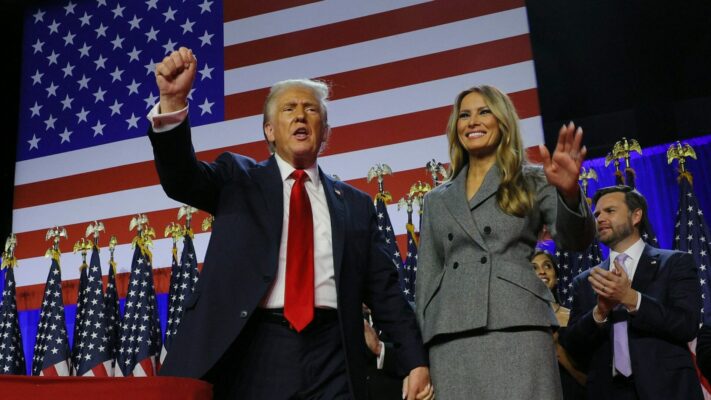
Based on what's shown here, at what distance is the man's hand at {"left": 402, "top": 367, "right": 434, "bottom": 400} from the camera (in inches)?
88.2

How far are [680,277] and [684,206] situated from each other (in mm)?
1783

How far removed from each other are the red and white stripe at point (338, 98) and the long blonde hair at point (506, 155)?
3.36 m

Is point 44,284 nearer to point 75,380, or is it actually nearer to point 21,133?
point 21,133

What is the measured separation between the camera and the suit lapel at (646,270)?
3.30 meters

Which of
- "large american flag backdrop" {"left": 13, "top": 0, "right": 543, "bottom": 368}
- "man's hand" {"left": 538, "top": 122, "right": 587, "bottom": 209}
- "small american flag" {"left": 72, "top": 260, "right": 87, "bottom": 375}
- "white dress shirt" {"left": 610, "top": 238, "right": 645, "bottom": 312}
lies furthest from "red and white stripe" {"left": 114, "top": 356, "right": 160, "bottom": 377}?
"man's hand" {"left": 538, "top": 122, "right": 587, "bottom": 209}

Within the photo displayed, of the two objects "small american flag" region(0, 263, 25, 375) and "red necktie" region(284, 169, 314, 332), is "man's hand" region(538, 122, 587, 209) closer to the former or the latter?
"red necktie" region(284, 169, 314, 332)

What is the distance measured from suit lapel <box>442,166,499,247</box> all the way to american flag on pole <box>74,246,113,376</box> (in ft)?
13.0

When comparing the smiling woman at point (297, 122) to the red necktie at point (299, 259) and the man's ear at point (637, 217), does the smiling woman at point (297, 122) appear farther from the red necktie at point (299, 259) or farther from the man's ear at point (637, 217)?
the man's ear at point (637, 217)

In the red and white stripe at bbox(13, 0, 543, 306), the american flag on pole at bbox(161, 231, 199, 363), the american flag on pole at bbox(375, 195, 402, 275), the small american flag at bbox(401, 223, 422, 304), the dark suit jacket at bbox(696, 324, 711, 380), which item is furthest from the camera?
the red and white stripe at bbox(13, 0, 543, 306)

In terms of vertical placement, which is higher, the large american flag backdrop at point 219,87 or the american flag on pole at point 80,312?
the large american flag backdrop at point 219,87

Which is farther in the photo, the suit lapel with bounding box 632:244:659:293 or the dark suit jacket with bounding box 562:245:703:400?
the suit lapel with bounding box 632:244:659:293

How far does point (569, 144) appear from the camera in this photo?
Answer: 6.91 ft

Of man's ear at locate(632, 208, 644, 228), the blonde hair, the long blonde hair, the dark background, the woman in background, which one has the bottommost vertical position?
the woman in background

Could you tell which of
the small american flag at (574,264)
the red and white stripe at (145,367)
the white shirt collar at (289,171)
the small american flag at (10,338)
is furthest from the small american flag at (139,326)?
the white shirt collar at (289,171)
